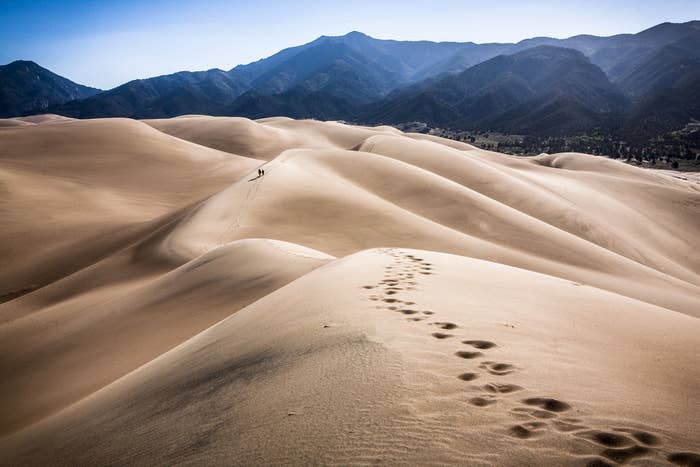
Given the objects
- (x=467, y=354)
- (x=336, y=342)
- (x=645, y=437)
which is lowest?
(x=336, y=342)

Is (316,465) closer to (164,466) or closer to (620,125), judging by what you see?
(164,466)

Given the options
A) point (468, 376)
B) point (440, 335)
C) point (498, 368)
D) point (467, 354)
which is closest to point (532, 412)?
point (468, 376)

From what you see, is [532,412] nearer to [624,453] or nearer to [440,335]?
[624,453]

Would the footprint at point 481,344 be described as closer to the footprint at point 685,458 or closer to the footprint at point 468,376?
the footprint at point 468,376

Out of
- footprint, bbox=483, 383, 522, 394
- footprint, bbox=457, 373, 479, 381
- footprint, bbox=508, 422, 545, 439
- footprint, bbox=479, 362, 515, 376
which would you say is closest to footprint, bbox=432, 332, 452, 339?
footprint, bbox=479, 362, 515, 376

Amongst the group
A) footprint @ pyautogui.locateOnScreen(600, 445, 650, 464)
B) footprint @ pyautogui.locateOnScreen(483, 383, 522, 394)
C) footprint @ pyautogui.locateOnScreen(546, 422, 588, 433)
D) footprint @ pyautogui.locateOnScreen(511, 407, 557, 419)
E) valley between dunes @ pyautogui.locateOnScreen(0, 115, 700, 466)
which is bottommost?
valley between dunes @ pyautogui.locateOnScreen(0, 115, 700, 466)

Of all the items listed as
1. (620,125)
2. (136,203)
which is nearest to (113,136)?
(136,203)

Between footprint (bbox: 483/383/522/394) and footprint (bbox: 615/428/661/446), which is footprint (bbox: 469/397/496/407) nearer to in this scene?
footprint (bbox: 483/383/522/394)
